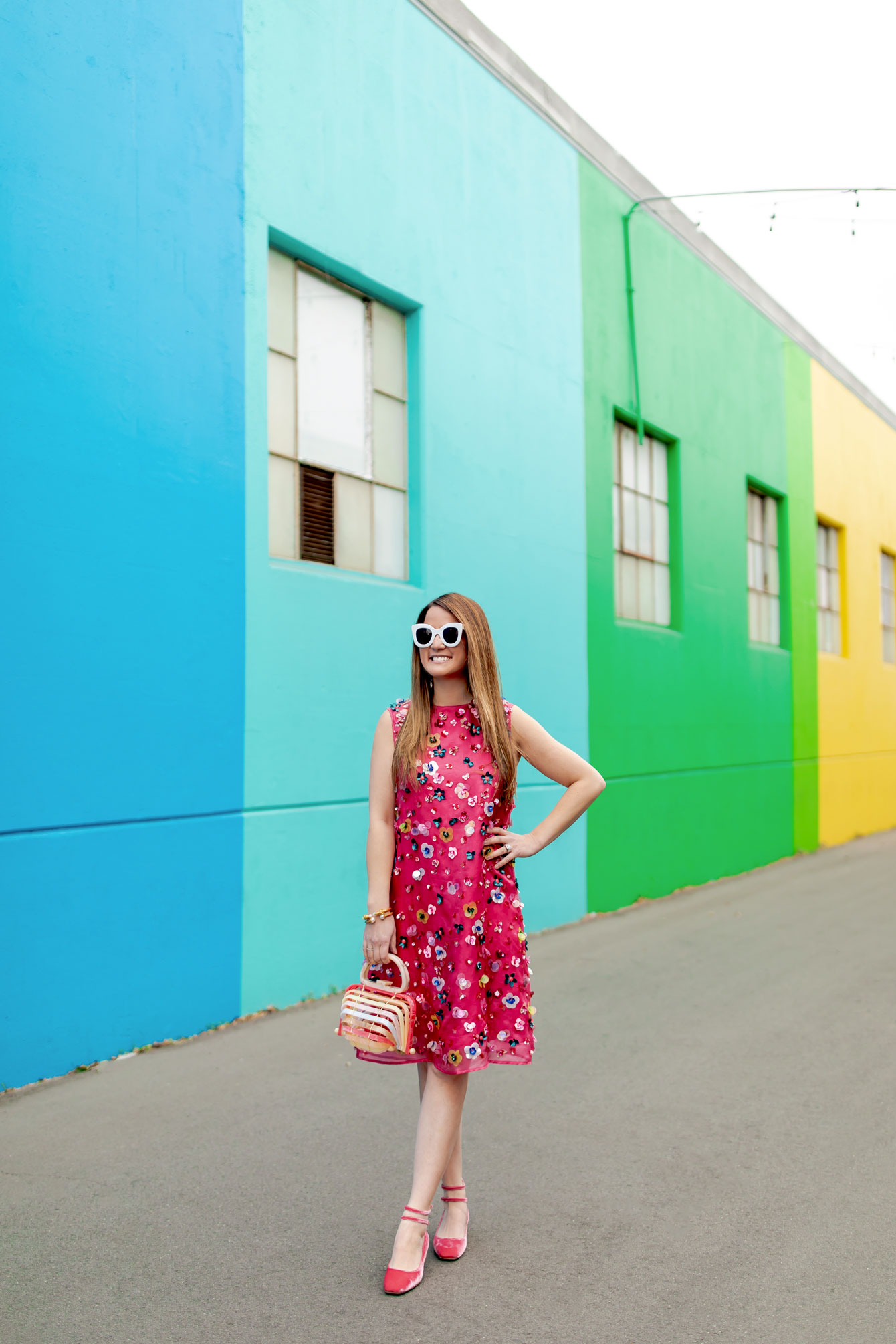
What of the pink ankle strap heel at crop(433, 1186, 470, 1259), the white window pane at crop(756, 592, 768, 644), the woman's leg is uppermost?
the white window pane at crop(756, 592, 768, 644)

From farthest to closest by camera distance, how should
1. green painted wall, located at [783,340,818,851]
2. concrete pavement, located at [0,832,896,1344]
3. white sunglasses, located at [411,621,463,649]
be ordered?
green painted wall, located at [783,340,818,851] < white sunglasses, located at [411,621,463,649] < concrete pavement, located at [0,832,896,1344]

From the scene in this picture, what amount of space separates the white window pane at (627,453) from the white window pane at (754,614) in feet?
8.32

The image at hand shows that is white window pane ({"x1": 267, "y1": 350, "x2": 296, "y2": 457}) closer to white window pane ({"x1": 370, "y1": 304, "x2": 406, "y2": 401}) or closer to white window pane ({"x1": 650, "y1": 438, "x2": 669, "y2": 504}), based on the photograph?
white window pane ({"x1": 370, "y1": 304, "x2": 406, "y2": 401})

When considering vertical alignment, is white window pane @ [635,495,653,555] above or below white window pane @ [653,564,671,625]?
above

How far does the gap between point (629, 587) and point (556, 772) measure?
6190mm

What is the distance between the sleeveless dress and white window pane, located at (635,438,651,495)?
6.67 m

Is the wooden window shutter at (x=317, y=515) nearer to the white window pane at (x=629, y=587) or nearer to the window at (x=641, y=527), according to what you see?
the window at (x=641, y=527)

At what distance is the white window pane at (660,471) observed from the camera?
31.4ft

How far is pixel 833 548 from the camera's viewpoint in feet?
44.4

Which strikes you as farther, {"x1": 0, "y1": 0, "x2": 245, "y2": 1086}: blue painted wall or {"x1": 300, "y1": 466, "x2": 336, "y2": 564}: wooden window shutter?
{"x1": 300, "y1": 466, "x2": 336, "y2": 564}: wooden window shutter

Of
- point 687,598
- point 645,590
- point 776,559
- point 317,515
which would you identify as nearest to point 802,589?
point 776,559

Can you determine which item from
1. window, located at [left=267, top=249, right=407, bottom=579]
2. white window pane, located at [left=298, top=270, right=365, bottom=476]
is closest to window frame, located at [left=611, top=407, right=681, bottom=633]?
window, located at [left=267, top=249, right=407, bottom=579]

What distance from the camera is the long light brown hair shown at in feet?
9.98

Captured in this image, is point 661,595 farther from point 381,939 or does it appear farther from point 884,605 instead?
point 381,939
